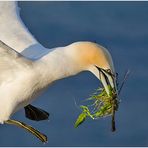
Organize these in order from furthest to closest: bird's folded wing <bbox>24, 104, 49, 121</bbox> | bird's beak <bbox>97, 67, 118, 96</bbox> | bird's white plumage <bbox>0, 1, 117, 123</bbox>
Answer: bird's folded wing <bbox>24, 104, 49, 121</bbox>, bird's white plumage <bbox>0, 1, 117, 123</bbox>, bird's beak <bbox>97, 67, 118, 96</bbox>

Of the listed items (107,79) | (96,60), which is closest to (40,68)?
(96,60)

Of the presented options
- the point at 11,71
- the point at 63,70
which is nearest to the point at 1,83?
the point at 11,71

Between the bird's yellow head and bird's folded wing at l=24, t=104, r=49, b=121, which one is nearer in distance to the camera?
the bird's yellow head

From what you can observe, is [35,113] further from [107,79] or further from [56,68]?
[107,79]

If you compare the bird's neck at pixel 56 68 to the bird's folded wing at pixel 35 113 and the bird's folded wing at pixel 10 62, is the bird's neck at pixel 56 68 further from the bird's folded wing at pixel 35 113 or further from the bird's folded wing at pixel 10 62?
the bird's folded wing at pixel 35 113

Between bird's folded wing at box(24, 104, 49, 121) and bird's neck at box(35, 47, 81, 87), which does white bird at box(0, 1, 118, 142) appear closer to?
bird's neck at box(35, 47, 81, 87)

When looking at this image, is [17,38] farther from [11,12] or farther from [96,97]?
[96,97]

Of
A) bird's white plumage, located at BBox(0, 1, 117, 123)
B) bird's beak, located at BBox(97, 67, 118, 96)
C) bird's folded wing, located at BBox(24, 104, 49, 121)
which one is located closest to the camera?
bird's beak, located at BBox(97, 67, 118, 96)

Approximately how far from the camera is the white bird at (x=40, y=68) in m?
7.68

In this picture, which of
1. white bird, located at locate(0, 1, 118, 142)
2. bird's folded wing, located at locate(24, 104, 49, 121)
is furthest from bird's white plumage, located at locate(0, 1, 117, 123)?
bird's folded wing, located at locate(24, 104, 49, 121)

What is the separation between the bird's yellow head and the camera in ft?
25.0

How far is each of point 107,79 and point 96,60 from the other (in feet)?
0.68

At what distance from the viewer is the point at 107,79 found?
7.66 meters

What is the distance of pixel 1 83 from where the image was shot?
8.10 metres
